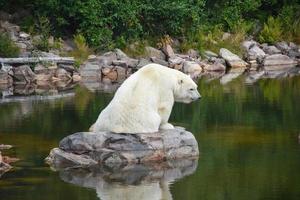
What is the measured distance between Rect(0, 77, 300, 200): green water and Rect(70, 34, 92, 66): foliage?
7.83m

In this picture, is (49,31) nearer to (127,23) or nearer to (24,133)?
(127,23)

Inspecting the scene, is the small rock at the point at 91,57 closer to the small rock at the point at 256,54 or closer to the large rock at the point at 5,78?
the large rock at the point at 5,78

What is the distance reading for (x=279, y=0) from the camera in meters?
50.0

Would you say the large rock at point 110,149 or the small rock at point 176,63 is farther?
the small rock at point 176,63

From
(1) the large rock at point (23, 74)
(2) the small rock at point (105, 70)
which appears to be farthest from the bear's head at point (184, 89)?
(2) the small rock at point (105, 70)

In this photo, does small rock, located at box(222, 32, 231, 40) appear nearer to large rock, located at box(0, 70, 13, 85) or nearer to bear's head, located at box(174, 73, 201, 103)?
large rock, located at box(0, 70, 13, 85)

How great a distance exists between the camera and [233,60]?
42.3 metres

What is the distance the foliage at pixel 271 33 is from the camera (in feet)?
153

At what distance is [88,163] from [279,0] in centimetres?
3560

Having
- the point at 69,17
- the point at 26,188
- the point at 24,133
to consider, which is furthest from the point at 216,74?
the point at 26,188

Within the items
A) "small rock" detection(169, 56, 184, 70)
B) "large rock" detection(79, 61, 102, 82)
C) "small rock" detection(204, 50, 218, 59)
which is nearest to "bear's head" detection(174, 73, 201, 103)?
"large rock" detection(79, 61, 102, 82)

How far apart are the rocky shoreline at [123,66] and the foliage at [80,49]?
17.3 inches

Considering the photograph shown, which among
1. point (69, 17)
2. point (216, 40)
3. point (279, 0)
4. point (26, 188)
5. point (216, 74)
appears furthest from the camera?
point (279, 0)

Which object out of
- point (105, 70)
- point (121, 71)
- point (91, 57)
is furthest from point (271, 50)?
point (105, 70)
